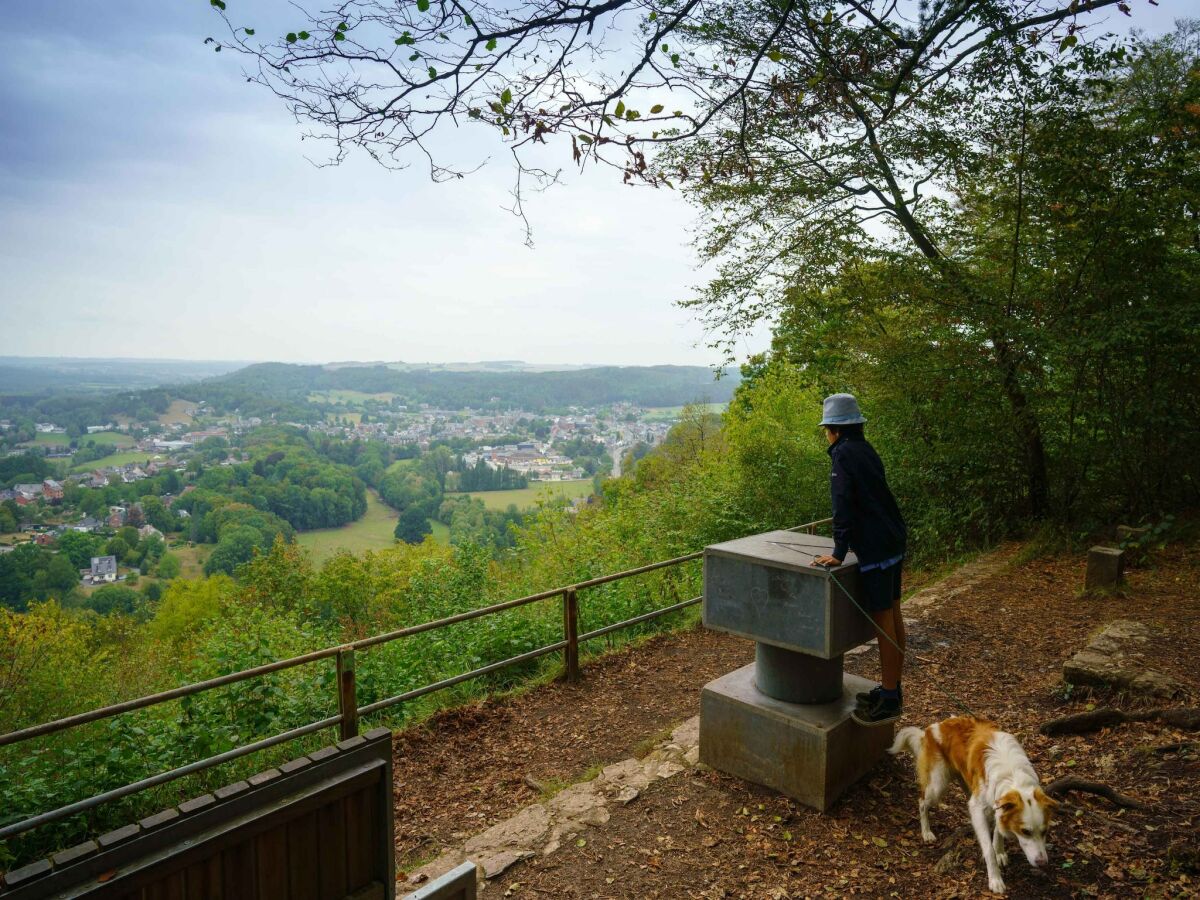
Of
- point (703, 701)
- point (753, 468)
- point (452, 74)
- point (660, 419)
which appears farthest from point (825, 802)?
point (660, 419)

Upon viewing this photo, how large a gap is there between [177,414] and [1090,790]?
90944 mm

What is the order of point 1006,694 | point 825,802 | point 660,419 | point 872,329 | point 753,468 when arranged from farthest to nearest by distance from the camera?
point 660,419 < point 753,468 < point 872,329 < point 1006,694 < point 825,802

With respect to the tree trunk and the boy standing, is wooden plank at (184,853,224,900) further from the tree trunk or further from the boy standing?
the tree trunk

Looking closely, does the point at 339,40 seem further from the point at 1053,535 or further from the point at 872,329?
the point at 1053,535

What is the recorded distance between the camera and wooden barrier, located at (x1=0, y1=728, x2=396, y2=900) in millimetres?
1698

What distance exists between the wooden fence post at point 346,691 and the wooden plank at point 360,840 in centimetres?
311

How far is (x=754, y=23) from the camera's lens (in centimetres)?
880

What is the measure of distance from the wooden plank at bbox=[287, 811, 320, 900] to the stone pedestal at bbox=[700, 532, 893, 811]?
8.89 feet

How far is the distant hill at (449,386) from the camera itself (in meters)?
76.1

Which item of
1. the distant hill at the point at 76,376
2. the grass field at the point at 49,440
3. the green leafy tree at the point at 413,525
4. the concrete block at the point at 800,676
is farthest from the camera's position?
the distant hill at the point at 76,376

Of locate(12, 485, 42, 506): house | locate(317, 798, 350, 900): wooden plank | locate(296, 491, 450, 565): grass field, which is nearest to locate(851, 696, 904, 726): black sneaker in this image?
locate(317, 798, 350, 900): wooden plank

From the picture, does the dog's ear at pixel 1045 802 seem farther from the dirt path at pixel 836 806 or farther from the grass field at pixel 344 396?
the grass field at pixel 344 396

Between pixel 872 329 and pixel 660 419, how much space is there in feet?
161

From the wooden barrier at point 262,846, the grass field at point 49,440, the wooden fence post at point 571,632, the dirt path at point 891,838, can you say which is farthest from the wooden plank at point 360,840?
the grass field at point 49,440
